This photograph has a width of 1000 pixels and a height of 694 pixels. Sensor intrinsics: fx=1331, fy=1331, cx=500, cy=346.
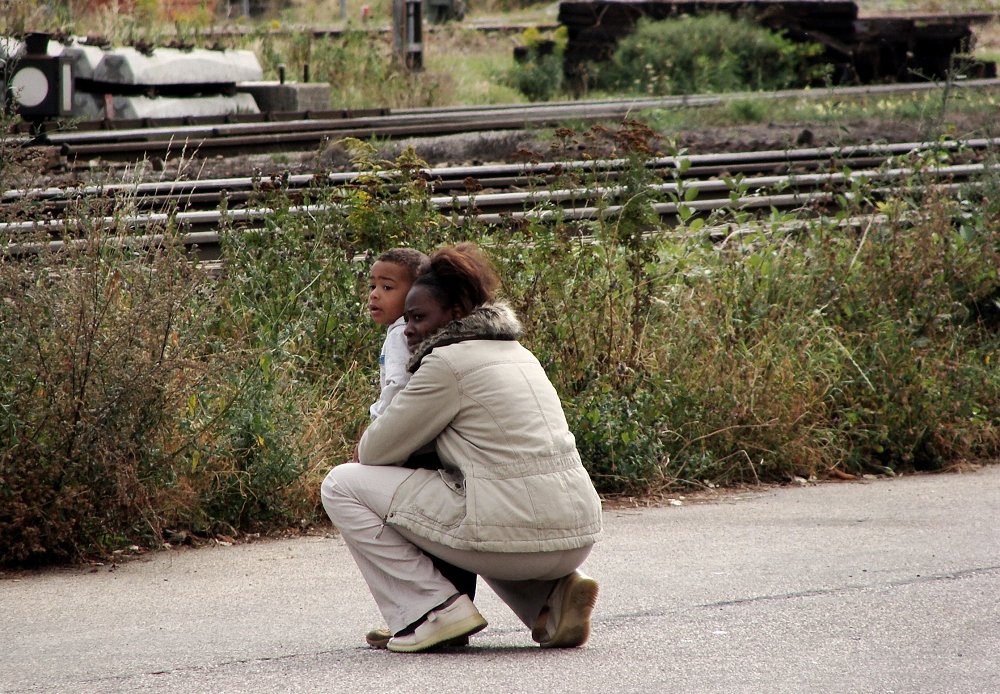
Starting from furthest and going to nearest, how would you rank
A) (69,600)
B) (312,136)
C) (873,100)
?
(873,100), (312,136), (69,600)

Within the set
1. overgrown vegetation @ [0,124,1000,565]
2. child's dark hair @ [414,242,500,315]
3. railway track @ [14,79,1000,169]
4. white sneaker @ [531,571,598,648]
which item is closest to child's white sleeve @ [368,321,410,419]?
child's dark hair @ [414,242,500,315]

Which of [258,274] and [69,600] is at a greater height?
[258,274]

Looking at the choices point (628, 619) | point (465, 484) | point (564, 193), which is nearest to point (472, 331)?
point (465, 484)

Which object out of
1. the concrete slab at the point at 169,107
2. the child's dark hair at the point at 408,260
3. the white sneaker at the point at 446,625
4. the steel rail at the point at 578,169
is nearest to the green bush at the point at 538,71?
the concrete slab at the point at 169,107

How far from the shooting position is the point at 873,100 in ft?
72.9

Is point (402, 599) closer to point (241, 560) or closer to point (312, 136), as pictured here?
Answer: point (241, 560)

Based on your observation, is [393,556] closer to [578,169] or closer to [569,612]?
[569,612]

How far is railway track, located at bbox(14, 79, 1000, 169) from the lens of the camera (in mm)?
14617

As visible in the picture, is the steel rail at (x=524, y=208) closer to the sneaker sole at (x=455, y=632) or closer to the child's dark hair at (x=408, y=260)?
the child's dark hair at (x=408, y=260)

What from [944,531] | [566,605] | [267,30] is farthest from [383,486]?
[267,30]

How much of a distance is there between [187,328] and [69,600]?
1.69 metres

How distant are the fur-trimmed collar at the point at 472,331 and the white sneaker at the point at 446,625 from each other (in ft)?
2.69

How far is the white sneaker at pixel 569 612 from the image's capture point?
15.0 ft

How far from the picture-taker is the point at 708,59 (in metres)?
26.2
